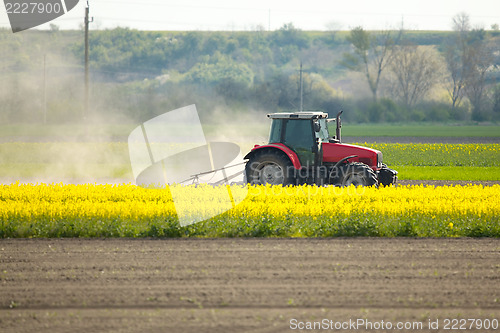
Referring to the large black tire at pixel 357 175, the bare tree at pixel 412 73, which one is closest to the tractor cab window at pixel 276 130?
the large black tire at pixel 357 175

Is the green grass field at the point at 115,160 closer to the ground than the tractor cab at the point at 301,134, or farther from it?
closer to the ground

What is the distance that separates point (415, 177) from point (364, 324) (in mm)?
17311

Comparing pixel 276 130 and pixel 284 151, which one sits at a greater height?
pixel 276 130

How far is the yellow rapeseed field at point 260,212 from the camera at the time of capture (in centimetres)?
1203

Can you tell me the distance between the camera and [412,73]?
70875 millimetres

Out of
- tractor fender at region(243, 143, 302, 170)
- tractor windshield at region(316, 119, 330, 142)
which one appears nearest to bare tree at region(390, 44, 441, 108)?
tractor windshield at region(316, 119, 330, 142)

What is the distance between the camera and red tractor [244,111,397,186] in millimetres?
15594

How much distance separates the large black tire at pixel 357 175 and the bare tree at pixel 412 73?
172 ft

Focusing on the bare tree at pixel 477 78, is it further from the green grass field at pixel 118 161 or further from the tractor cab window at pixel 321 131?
the tractor cab window at pixel 321 131

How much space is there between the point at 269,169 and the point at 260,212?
111 inches

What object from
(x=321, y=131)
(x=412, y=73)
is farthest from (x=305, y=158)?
(x=412, y=73)

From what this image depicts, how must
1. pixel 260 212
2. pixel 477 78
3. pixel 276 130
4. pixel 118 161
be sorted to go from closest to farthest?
pixel 260 212, pixel 276 130, pixel 118 161, pixel 477 78

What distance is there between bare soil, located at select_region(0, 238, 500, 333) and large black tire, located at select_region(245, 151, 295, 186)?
14.5 ft

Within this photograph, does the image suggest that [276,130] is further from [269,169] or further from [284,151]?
[269,169]
